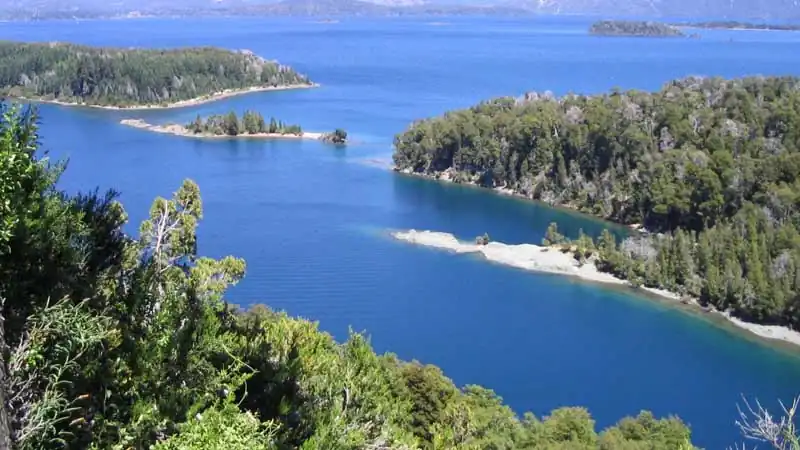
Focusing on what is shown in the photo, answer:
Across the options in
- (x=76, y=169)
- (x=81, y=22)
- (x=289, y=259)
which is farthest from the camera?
(x=81, y=22)

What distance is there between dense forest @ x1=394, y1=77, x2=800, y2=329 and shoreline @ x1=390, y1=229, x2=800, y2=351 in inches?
15.6

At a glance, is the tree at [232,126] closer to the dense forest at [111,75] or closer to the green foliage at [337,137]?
the green foliage at [337,137]

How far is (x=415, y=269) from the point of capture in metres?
26.0

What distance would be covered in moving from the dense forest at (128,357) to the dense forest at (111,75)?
59983mm

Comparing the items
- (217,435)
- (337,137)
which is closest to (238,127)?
(337,137)

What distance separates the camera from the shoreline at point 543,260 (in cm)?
2297

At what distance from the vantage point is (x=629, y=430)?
12422 millimetres

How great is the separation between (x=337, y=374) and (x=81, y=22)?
156796 millimetres

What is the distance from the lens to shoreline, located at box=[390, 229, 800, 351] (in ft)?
75.4

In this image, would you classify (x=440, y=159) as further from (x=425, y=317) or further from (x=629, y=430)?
(x=629, y=430)

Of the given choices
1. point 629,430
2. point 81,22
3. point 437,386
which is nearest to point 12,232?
point 437,386

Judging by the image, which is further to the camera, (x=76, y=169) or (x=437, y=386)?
(x=76, y=169)

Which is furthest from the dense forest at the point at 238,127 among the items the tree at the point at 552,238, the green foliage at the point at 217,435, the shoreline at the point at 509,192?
the green foliage at the point at 217,435

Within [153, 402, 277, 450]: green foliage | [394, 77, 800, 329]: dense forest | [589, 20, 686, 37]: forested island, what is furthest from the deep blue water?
[589, 20, 686, 37]: forested island
